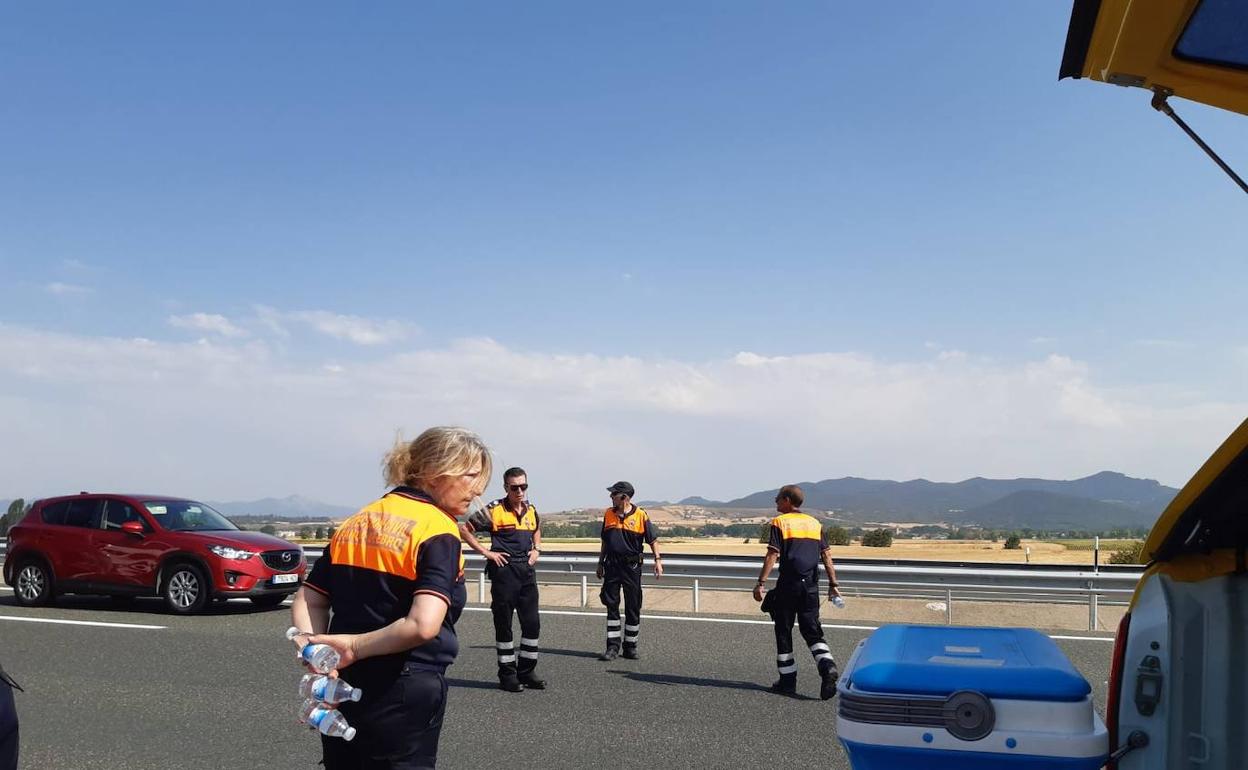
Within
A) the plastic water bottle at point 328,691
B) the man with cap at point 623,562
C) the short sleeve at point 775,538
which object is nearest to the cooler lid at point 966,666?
the plastic water bottle at point 328,691

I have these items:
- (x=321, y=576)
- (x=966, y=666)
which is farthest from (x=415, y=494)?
(x=966, y=666)

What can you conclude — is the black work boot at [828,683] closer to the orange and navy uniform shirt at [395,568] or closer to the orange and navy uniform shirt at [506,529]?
the orange and navy uniform shirt at [506,529]

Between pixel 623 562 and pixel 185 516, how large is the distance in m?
7.59

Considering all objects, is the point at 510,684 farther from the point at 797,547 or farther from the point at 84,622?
the point at 84,622

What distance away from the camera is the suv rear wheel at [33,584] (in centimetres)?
1482

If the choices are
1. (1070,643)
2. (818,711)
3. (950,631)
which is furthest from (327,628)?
(1070,643)

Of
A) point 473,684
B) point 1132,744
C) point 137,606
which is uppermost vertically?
point 1132,744

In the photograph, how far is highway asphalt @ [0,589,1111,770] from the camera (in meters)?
6.85

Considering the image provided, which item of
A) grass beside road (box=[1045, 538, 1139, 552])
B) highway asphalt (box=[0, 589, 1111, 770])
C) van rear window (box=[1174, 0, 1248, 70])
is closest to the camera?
van rear window (box=[1174, 0, 1248, 70])

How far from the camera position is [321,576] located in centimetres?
358

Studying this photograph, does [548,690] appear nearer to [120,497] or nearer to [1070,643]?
[1070,643]

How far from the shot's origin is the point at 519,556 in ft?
30.7

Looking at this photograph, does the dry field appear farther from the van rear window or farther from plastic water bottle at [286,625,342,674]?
the van rear window

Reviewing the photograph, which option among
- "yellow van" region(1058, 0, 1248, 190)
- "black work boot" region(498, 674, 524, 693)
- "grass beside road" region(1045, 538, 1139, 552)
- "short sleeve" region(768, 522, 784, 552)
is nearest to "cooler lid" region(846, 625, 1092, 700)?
"yellow van" region(1058, 0, 1248, 190)
